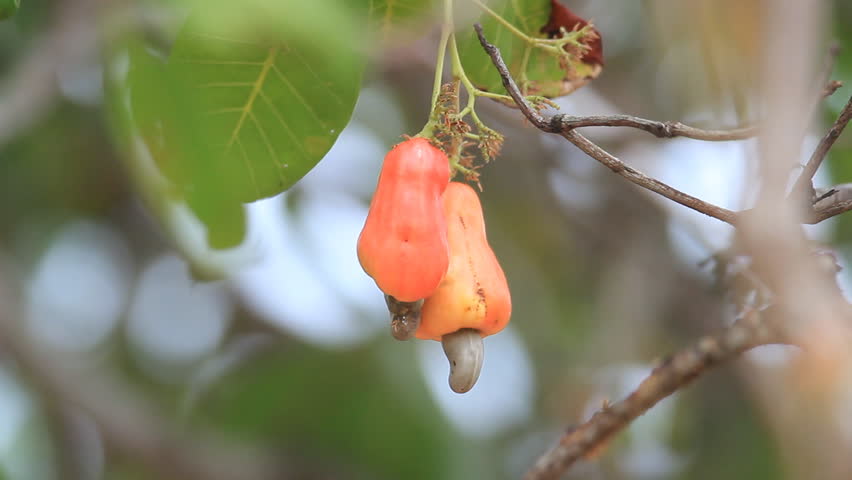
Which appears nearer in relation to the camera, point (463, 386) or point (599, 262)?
point (463, 386)

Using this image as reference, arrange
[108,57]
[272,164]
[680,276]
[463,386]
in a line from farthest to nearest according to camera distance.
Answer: [680,276] → [108,57] → [272,164] → [463,386]

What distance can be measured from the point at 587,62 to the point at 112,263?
9.32 ft

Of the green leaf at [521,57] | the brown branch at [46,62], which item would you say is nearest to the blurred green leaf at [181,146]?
the green leaf at [521,57]

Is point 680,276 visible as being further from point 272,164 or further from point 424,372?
point 272,164

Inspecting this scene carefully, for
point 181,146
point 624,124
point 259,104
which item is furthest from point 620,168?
point 181,146

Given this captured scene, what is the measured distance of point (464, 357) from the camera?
1.22 m

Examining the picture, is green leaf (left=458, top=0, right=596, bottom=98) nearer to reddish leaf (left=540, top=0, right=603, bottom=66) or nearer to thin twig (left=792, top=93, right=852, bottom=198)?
reddish leaf (left=540, top=0, right=603, bottom=66)

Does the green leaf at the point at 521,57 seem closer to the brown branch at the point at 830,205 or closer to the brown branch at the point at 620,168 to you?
the brown branch at the point at 620,168

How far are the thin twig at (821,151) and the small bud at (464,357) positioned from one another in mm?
415

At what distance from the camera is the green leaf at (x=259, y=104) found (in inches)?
52.2

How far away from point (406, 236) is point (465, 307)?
0.12 meters

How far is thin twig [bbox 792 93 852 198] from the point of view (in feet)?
3.39

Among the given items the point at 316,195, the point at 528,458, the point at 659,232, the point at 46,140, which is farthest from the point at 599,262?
the point at 46,140

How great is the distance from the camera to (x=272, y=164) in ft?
4.56
